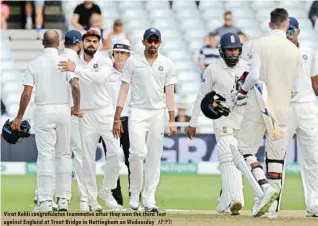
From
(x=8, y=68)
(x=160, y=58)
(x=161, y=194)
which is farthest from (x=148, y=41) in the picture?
(x=8, y=68)

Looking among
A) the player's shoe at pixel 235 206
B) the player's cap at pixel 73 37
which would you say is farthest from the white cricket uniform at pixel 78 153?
the player's shoe at pixel 235 206

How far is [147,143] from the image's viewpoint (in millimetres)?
12602

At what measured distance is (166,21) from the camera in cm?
2367

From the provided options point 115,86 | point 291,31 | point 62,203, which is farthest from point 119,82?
point 291,31

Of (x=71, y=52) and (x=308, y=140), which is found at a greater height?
(x=71, y=52)

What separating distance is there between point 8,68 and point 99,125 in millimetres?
9862

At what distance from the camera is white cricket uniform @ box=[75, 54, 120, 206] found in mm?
12867

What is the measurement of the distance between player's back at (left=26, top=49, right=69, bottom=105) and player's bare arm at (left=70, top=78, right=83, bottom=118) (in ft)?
0.44

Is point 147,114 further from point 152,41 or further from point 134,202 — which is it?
point 134,202

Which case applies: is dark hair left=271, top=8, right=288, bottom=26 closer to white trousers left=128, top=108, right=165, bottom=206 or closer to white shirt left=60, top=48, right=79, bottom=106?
white trousers left=128, top=108, right=165, bottom=206

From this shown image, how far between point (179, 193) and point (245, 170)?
550 centimetres

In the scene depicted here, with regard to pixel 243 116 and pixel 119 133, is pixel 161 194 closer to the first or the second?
pixel 119 133

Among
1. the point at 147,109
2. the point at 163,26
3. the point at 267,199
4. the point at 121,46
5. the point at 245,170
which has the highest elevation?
the point at 163,26

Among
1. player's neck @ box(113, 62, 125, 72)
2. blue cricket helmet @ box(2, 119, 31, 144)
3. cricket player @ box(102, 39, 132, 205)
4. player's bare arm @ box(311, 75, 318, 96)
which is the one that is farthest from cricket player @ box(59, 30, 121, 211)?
player's bare arm @ box(311, 75, 318, 96)
